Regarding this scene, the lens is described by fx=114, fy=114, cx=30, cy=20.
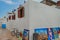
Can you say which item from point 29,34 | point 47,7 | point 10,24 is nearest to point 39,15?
point 47,7

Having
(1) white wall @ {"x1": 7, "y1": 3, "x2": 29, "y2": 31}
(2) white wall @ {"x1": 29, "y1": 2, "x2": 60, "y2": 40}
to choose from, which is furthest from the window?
(2) white wall @ {"x1": 29, "y1": 2, "x2": 60, "y2": 40}

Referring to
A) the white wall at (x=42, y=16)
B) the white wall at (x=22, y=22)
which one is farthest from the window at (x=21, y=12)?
the white wall at (x=42, y=16)

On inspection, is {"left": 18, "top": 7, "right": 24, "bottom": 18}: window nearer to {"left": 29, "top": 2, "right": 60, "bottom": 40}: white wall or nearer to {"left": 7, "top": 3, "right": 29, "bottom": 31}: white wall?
{"left": 7, "top": 3, "right": 29, "bottom": 31}: white wall

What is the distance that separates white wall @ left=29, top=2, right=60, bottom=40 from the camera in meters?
2.79

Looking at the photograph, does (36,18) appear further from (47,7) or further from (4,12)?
(4,12)

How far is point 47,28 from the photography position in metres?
2.97

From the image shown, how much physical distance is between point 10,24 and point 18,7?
0.45 metres

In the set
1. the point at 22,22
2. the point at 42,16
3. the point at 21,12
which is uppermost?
the point at 21,12

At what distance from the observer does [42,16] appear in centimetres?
293

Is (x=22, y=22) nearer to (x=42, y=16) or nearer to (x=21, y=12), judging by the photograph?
(x=21, y=12)

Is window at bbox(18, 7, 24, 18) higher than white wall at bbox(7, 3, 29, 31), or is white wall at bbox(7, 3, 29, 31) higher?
window at bbox(18, 7, 24, 18)

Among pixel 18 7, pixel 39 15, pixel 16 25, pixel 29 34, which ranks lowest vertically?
pixel 29 34

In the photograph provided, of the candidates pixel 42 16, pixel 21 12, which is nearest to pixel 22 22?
pixel 21 12

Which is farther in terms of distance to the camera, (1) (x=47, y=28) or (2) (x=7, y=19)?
(1) (x=47, y=28)
